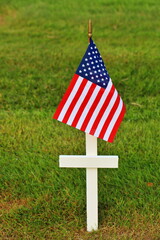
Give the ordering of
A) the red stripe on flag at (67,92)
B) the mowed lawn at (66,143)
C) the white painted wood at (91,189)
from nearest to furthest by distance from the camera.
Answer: the red stripe on flag at (67,92)
the white painted wood at (91,189)
the mowed lawn at (66,143)

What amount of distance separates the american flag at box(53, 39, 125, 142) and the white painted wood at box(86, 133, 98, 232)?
0.11 m

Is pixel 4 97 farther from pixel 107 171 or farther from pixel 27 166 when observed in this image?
pixel 107 171

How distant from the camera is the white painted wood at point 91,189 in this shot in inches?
113

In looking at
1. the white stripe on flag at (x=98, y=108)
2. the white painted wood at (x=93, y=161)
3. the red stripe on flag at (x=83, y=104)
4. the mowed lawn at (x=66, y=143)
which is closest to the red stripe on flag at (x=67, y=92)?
the red stripe on flag at (x=83, y=104)

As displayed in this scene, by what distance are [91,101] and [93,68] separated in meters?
0.22

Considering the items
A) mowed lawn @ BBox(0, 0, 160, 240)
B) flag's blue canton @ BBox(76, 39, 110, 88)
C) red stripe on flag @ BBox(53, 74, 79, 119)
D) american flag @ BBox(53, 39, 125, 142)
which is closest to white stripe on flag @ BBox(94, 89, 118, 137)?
american flag @ BBox(53, 39, 125, 142)

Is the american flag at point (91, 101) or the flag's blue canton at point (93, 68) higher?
the flag's blue canton at point (93, 68)

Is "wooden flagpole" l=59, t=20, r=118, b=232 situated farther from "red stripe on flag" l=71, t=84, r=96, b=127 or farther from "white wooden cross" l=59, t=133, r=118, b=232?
"red stripe on flag" l=71, t=84, r=96, b=127

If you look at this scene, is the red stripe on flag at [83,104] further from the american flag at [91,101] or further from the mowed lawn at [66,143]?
the mowed lawn at [66,143]

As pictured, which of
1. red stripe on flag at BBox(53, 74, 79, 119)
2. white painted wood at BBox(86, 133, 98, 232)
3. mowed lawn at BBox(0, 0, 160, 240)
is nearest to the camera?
red stripe on flag at BBox(53, 74, 79, 119)

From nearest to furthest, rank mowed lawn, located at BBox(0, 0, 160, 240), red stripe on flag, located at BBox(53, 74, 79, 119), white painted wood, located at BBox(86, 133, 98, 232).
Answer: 1. red stripe on flag, located at BBox(53, 74, 79, 119)
2. white painted wood, located at BBox(86, 133, 98, 232)
3. mowed lawn, located at BBox(0, 0, 160, 240)

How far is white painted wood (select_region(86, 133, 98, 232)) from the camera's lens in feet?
9.45

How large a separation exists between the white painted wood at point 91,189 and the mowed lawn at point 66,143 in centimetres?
10

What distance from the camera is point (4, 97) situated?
5820mm
